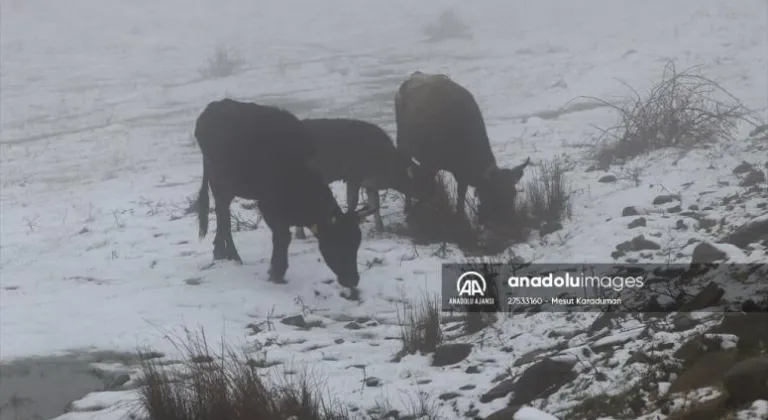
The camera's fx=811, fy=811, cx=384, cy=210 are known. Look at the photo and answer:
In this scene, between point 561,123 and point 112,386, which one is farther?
point 561,123

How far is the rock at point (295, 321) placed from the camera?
6.94 m

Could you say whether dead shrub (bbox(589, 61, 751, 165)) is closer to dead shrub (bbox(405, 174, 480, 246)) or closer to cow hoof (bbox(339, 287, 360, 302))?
dead shrub (bbox(405, 174, 480, 246))

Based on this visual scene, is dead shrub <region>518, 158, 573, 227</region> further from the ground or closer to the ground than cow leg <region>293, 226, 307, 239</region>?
further from the ground

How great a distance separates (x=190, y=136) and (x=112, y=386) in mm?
11494

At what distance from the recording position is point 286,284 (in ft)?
26.8

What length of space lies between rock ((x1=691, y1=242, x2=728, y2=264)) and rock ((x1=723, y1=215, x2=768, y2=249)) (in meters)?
0.31

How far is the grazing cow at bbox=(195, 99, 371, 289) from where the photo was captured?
26.8 ft

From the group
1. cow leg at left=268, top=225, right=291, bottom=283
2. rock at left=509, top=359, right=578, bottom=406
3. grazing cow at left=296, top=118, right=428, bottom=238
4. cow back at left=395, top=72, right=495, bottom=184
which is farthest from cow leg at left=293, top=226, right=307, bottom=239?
rock at left=509, top=359, right=578, bottom=406

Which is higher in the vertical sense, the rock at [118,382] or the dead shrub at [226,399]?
the dead shrub at [226,399]

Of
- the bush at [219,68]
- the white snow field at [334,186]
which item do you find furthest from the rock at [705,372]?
the bush at [219,68]

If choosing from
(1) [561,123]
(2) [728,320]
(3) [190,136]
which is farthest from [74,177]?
(2) [728,320]

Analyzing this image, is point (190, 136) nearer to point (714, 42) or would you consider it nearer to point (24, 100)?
point (24, 100)

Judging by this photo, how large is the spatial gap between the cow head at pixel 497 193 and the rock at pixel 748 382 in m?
6.14

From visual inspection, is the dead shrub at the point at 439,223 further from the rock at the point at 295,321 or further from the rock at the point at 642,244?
the rock at the point at 295,321
